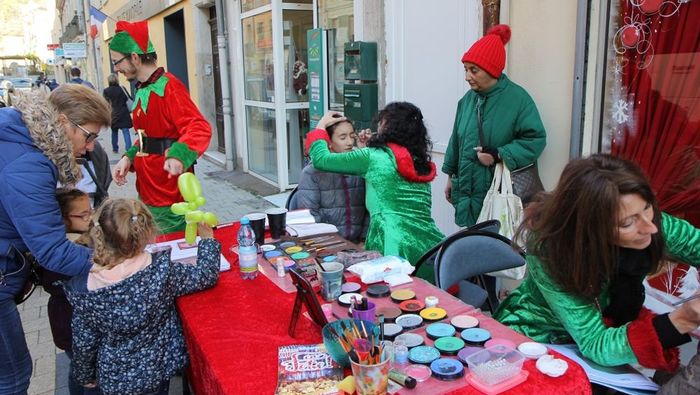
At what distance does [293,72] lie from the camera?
7.58 m

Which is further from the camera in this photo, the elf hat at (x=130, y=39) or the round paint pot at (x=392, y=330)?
the elf hat at (x=130, y=39)

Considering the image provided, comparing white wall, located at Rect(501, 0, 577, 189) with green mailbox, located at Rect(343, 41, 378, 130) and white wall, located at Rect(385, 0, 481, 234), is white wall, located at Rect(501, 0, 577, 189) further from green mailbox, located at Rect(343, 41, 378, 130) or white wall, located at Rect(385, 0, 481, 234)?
green mailbox, located at Rect(343, 41, 378, 130)

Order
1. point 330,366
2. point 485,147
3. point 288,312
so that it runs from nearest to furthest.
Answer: point 330,366
point 288,312
point 485,147

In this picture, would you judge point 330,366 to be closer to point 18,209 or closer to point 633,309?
point 633,309

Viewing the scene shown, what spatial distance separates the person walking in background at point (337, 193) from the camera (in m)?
3.24

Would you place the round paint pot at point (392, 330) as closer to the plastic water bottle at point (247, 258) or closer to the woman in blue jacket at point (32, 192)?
the plastic water bottle at point (247, 258)

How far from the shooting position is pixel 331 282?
1979 millimetres

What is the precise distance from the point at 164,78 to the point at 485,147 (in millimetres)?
2069

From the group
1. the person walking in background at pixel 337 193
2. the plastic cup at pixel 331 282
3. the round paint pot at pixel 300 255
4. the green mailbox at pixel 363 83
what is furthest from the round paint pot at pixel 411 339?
the green mailbox at pixel 363 83

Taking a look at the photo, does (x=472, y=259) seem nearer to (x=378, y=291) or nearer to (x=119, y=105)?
(x=378, y=291)

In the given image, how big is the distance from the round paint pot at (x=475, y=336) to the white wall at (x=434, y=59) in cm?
290

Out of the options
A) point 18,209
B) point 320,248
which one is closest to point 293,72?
point 320,248

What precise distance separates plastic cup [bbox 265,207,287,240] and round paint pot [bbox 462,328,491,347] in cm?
130

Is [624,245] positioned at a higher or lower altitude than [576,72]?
lower
